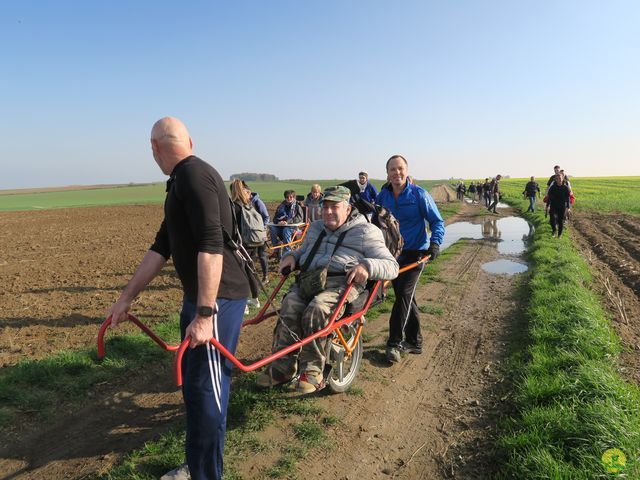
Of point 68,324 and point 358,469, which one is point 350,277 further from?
point 68,324

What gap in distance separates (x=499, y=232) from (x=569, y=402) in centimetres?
1417

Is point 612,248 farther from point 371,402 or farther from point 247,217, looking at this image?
point 371,402

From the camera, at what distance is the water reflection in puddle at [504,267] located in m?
9.67

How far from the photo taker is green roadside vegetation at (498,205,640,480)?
2764 mm

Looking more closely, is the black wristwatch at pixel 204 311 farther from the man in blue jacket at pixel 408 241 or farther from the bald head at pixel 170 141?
the man in blue jacket at pixel 408 241

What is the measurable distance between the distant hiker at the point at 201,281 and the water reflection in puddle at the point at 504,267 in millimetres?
8551

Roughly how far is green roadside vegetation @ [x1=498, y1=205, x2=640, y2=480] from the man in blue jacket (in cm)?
128

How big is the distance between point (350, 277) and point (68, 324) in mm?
5379

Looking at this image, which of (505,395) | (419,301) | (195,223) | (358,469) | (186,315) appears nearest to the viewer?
(195,223)

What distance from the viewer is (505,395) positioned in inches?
157

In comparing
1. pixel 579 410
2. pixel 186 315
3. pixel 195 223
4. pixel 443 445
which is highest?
pixel 195 223

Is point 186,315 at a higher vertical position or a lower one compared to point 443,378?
higher

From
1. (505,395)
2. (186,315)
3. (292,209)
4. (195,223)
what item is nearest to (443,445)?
(505,395)

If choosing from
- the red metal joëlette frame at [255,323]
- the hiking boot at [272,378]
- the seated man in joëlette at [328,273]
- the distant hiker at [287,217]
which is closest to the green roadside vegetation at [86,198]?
the distant hiker at [287,217]
